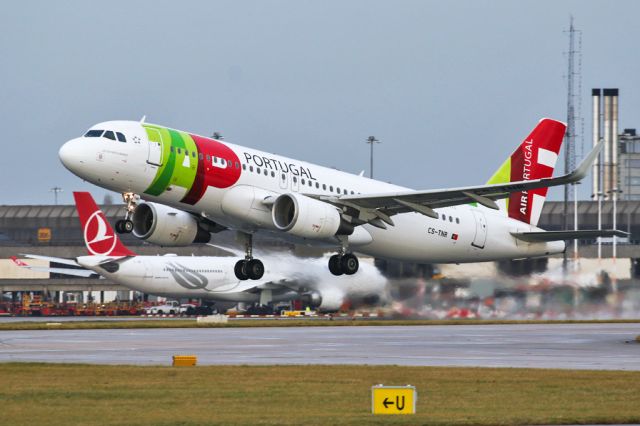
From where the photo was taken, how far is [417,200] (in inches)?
1810

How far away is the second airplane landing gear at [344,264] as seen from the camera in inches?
1838

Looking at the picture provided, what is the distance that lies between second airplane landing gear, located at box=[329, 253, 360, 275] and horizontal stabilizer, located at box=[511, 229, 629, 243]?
33.9 ft

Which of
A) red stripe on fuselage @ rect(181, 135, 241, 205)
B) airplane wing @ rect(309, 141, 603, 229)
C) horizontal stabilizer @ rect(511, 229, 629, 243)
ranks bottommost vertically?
horizontal stabilizer @ rect(511, 229, 629, 243)

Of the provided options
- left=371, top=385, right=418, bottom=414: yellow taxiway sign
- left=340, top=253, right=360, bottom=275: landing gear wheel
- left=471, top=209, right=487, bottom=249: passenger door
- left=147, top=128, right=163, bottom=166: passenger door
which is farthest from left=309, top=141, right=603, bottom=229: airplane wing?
left=371, top=385, right=418, bottom=414: yellow taxiway sign

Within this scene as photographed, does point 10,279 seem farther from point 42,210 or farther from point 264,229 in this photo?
point 264,229

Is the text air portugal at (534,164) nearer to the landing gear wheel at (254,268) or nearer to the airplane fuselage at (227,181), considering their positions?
the airplane fuselage at (227,181)

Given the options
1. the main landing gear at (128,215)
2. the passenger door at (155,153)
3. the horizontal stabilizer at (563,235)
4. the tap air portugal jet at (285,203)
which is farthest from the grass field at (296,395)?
the horizontal stabilizer at (563,235)

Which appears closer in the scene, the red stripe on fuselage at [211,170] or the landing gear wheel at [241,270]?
the red stripe on fuselage at [211,170]

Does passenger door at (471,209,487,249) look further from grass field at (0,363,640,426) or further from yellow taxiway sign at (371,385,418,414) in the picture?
yellow taxiway sign at (371,385,418,414)

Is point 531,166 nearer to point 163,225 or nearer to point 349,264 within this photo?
point 349,264

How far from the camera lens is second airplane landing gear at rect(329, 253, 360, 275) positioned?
46688mm

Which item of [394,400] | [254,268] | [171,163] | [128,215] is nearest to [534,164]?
[254,268]

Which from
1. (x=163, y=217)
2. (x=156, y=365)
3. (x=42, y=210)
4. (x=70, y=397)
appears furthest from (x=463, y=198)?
(x=42, y=210)

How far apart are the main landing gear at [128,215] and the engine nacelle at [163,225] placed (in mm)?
3418
